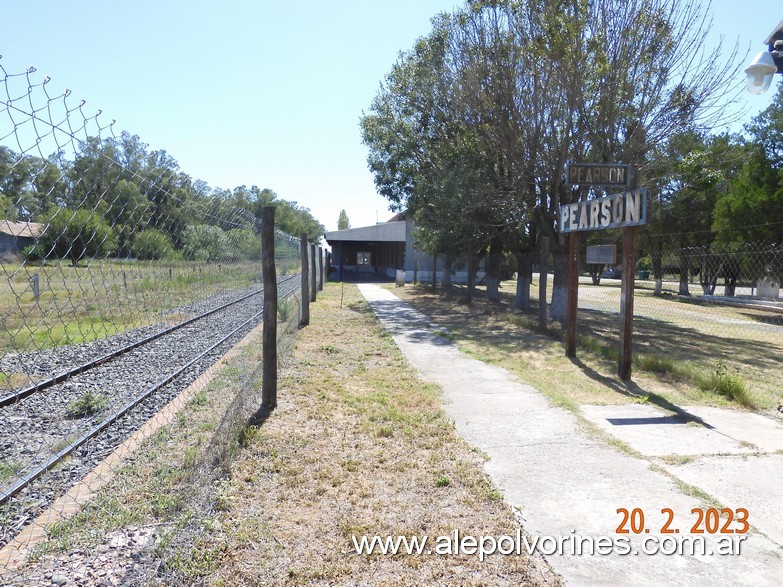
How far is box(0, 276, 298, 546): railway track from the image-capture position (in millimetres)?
3752

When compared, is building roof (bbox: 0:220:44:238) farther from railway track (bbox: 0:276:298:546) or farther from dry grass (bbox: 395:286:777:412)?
dry grass (bbox: 395:286:777:412)

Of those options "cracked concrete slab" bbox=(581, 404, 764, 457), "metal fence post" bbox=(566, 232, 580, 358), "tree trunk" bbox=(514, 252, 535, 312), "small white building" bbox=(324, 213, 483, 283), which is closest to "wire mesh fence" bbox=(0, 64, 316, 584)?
"cracked concrete slab" bbox=(581, 404, 764, 457)

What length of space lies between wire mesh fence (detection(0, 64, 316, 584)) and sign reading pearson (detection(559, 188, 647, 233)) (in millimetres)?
4922

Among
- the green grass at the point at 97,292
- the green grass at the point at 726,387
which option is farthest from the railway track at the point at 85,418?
the green grass at the point at 726,387

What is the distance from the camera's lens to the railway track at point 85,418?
3752 mm

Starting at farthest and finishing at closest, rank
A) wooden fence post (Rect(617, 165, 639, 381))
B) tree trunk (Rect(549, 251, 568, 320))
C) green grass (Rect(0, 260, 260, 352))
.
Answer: tree trunk (Rect(549, 251, 568, 320))
wooden fence post (Rect(617, 165, 639, 381))
green grass (Rect(0, 260, 260, 352))

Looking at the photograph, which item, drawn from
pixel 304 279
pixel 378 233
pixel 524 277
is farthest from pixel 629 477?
pixel 378 233

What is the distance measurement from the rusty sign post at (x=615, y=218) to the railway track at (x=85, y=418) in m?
5.23

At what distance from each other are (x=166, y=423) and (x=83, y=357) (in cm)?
270

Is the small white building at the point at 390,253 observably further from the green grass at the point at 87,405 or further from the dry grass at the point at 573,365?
the green grass at the point at 87,405

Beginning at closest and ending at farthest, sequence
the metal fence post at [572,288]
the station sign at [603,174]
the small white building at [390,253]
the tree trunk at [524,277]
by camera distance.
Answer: the station sign at [603,174]
the metal fence post at [572,288]
the tree trunk at [524,277]
the small white building at [390,253]

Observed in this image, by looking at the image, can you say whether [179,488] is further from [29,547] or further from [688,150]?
[688,150]

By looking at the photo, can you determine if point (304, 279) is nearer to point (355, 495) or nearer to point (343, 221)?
point (355, 495)

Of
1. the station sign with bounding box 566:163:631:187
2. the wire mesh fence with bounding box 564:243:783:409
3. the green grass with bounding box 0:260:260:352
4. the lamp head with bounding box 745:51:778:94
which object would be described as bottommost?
the wire mesh fence with bounding box 564:243:783:409
